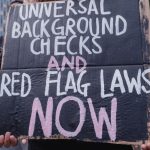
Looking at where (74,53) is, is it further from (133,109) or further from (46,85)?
(133,109)

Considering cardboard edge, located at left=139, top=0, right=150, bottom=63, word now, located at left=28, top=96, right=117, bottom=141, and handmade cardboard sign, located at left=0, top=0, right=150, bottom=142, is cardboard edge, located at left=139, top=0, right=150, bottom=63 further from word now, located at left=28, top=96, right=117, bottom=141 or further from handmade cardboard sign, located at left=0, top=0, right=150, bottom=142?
word now, located at left=28, top=96, right=117, bottom=141

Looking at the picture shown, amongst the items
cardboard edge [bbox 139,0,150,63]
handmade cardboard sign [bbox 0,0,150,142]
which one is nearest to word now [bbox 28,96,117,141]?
handmade cardboard sign [bbox 0,0,150,142]

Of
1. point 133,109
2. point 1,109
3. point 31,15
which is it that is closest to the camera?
point 133,109

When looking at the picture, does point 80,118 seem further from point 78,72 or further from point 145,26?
point 145,26

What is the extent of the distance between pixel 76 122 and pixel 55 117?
11cm

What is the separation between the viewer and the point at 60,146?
2.40 metres

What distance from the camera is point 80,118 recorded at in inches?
89.1

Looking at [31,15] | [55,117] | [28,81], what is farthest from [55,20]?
[55,117]

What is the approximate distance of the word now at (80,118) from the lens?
2.23 meters

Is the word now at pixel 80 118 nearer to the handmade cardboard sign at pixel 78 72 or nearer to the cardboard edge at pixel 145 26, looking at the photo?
the handmade cardboard sign at pixel 78 72

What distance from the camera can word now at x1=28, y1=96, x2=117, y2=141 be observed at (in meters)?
2.23

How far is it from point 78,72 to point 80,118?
23 cm

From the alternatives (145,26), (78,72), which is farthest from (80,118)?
(145,26)

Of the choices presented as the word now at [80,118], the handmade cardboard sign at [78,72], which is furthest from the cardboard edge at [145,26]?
the word now at [80,118]
